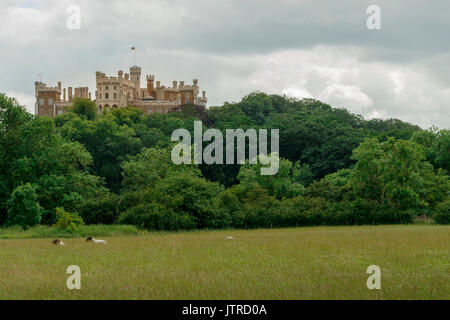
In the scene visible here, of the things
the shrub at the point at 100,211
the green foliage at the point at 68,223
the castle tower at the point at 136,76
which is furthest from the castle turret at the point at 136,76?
the green foliage at the point at 68,223

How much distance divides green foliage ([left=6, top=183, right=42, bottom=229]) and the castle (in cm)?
9090

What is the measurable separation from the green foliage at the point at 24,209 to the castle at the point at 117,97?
9090 cm

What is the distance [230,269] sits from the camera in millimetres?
18938

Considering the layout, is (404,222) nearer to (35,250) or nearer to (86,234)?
(86,234)

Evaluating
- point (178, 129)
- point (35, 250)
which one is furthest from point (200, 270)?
point (178, 129)

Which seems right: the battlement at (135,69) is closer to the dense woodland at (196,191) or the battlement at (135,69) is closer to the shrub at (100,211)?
the dense woodland at (196,191)

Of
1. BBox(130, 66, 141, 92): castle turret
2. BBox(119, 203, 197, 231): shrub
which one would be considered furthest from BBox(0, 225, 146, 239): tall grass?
BBox(130, 66, 141, 92): castle turret

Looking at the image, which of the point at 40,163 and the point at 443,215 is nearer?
the point at 443,215

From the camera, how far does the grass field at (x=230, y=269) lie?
14617mm

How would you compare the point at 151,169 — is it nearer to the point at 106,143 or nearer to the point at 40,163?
the point at 40,163

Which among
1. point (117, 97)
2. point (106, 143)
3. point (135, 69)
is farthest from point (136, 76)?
point (106, 143)

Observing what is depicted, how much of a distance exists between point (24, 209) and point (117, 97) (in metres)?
99.2

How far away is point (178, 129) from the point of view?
99.5m
